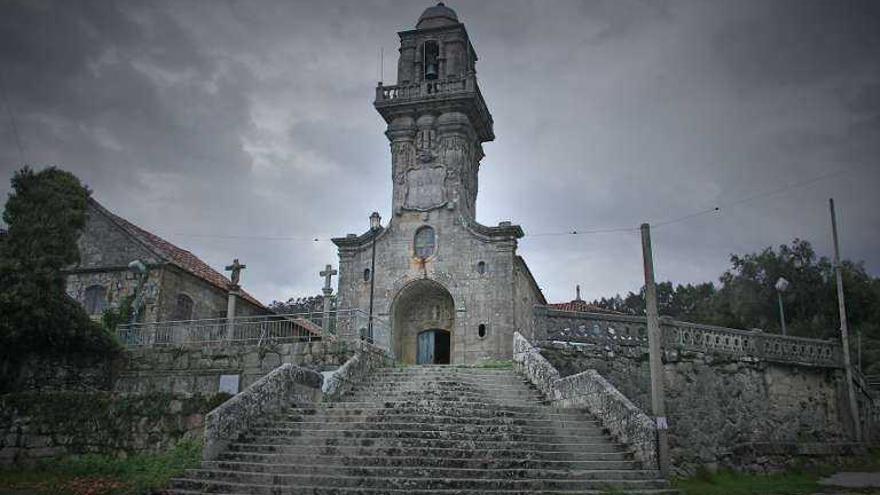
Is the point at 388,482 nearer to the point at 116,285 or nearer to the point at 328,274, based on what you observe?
the point at 328,274

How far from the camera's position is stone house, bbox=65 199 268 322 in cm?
2523

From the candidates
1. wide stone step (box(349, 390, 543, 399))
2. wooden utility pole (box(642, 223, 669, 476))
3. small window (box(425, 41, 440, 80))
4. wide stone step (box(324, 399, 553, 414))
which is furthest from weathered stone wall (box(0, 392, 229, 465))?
small window (box(425, 41, 440, 80))

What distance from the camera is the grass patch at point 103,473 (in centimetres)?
1146

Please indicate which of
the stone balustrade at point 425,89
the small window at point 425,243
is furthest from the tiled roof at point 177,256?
the stone balustrade at point 425,89

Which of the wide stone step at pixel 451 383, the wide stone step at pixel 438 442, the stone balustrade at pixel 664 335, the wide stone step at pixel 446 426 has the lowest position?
the wide stone step at pixel 438 442

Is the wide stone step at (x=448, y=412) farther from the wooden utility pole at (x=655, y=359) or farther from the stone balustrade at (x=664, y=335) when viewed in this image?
the stone balustrade at (x=664, y=335)

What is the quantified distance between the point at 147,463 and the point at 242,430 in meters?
1.80

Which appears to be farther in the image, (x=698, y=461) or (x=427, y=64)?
(x=427, y=64)

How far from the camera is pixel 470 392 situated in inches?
599

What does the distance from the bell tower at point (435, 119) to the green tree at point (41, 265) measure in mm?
11363

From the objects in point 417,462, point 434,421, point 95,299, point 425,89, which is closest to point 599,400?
point 434,421

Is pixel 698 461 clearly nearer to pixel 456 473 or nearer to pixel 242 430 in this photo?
pixel 456 473

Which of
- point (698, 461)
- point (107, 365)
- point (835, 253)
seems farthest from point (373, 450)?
point (835, 253)

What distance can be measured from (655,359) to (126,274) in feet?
66.3
